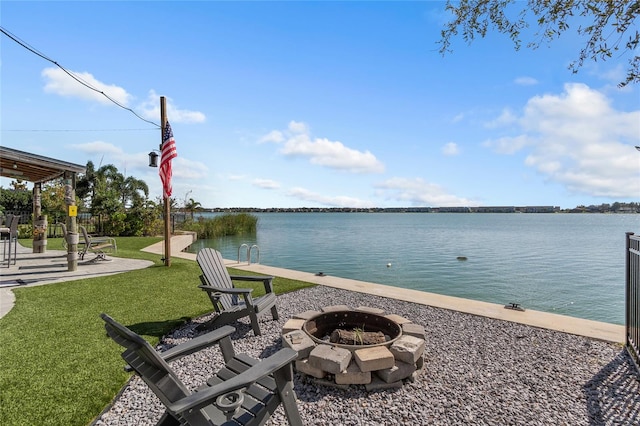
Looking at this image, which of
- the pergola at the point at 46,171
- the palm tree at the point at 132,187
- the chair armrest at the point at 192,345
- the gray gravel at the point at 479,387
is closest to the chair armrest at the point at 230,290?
the gray gravel at the point at 479,387

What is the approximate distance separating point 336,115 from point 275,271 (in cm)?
574

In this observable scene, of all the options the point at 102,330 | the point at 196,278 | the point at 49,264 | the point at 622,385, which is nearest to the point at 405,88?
the point at 196,278

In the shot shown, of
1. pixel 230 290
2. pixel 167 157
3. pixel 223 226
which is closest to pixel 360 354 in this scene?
pixel 230 290

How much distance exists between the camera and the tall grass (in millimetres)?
22422

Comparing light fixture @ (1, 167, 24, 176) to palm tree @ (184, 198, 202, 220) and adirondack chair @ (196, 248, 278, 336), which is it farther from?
palm tree @ (184, 198, 202, 220)

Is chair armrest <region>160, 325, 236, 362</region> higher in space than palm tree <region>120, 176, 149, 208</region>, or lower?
lower

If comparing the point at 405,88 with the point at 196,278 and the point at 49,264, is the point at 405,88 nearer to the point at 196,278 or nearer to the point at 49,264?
the point at 196,278

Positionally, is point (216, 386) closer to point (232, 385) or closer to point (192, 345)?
point (232, 385)

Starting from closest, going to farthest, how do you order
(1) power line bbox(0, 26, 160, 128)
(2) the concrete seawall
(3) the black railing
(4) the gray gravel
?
(4) the gray gravel < (3) the black railing < (2) the concrete seawall < (1) power line bbox(0, 26, 160, 128)

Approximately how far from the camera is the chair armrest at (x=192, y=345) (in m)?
2.20

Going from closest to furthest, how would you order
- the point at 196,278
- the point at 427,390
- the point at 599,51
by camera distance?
1. the point at 427,390
2. the point at 599,51
3. the point at 196,278

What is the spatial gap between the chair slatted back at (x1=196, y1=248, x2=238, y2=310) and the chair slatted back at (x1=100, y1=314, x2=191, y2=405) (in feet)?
8.39

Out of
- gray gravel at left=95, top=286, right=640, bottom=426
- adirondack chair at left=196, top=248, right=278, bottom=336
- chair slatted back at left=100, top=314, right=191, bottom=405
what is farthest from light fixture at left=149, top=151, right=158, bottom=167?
chair slatted back at left=100, top=314, right=191, bottom=405

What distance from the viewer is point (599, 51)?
3.22 meters
